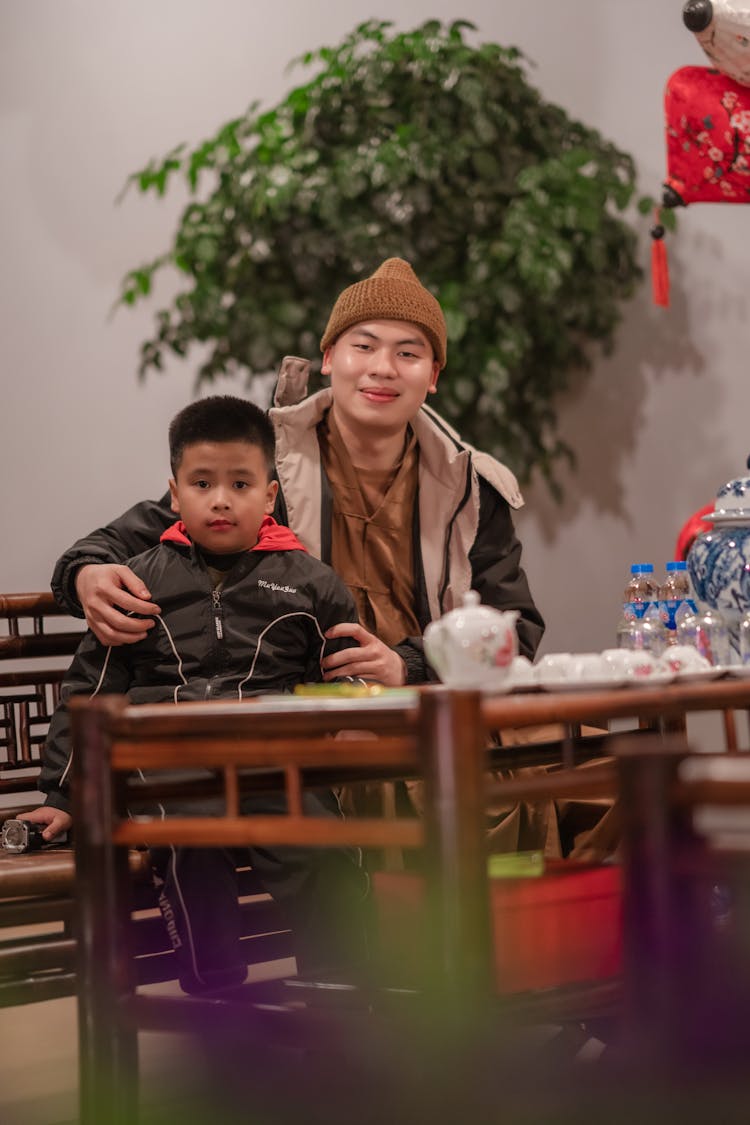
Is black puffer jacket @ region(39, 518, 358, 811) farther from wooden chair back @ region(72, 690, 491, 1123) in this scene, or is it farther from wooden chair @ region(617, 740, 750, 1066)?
wooden chair @ region(617, 740, 750, 1066)

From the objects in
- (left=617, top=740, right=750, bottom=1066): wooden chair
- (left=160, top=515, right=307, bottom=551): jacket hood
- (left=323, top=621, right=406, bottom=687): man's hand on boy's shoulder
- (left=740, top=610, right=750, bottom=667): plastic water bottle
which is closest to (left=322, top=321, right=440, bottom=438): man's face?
(left=160, top=515, right=307, bottom=551): jacket hood

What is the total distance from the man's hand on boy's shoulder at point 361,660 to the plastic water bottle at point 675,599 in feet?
1.17

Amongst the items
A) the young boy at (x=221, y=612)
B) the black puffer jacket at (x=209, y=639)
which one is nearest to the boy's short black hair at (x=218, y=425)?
the young boy at (x=221, y=612)

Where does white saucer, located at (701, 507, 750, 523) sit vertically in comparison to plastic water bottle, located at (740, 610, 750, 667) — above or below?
above

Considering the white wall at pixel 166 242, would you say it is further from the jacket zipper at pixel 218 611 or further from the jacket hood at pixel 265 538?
the jacket zipper at pixel 218 611

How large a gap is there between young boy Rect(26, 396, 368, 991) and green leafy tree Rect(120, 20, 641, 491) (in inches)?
51.4

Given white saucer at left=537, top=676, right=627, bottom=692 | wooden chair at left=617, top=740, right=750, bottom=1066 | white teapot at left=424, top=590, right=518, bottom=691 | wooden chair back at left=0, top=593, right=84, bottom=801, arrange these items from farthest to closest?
wooden chair back at left=0, top=593, right=84, bottom=801 < white saucer at left=537, top=676, right=627, bottom=692 < white teapot at left=424, top=590, right=518, bottom=691 < wooden chair at left=617, top=740, right=750, bottom=1066

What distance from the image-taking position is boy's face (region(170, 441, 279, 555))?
1.75 m

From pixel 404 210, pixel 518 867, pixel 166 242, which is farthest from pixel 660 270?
pixel 518 867

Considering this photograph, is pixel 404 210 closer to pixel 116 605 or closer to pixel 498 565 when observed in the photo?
pixel 498 565

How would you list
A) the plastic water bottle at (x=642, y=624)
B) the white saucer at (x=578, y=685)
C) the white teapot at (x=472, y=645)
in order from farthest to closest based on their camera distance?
the plastic water bottle at (x=642, y=624) < the white saucer at (x=578, y=685) < the white teapot at (x=472, y=645)

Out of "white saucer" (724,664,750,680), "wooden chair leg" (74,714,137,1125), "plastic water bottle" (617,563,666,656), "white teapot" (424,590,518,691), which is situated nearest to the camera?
"wooden chair leg" (74,714,137,1125)

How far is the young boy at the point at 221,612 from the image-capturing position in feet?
5.45

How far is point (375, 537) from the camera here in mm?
2133
